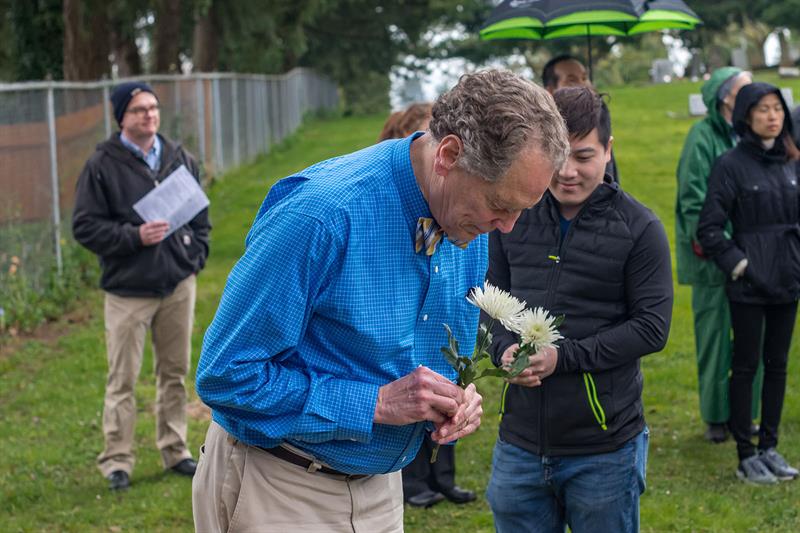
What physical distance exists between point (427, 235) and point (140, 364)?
4.54 meters

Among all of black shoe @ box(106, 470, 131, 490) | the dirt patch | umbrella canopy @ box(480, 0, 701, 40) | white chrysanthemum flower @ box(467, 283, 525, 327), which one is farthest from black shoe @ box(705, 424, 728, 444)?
the dirt patch

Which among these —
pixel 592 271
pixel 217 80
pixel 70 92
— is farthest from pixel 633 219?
pixel 217 80

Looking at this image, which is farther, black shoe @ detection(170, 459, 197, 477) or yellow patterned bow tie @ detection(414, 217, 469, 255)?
black shoe @ detection(170, 459, 197, 477)

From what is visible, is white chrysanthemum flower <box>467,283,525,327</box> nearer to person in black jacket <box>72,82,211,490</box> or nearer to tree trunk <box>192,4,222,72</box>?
person in black jacket <box>72,82,211,490</box>

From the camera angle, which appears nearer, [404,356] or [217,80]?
[404,356]

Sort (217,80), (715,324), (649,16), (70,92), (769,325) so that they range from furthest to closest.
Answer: (217,80) → (70,92) → (649,16) → (715,324) → (769,325)

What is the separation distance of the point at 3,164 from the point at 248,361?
8468mm

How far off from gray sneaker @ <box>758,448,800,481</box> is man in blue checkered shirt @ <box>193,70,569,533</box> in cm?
416

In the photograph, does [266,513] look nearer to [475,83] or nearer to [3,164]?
[475,83]

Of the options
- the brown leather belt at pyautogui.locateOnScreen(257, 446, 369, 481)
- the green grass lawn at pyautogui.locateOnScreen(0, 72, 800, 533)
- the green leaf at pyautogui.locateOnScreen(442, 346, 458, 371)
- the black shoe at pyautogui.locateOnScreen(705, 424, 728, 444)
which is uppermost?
the green leaf at pyautogui.locateOnScreen(442, 346, 458, 371)

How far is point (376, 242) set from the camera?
9.34 feet

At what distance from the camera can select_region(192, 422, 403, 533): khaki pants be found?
120 inches

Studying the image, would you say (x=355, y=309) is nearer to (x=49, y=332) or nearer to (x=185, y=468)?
(x=185, y=468)

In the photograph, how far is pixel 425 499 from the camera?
21.6ft
